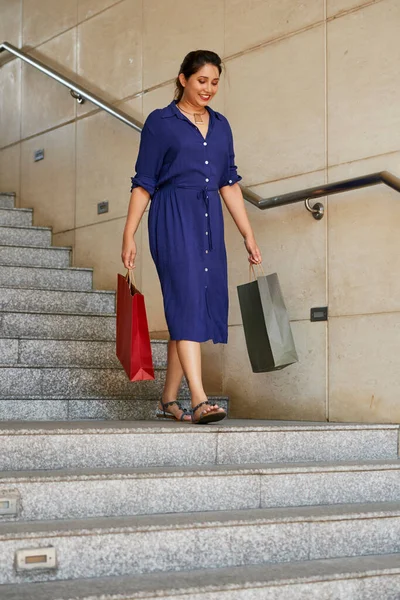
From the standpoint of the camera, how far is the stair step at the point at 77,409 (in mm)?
3941

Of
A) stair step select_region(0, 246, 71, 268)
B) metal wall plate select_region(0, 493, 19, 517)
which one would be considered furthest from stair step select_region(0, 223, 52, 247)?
metal wall plate select_region(0, 493, 19, 517)

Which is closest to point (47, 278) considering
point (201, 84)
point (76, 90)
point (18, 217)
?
point (18, 217)

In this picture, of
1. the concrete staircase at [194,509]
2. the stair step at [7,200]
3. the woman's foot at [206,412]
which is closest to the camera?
the concrete staircase at [194,509]

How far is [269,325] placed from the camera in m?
3.85

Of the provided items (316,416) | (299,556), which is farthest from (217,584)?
(316,416)

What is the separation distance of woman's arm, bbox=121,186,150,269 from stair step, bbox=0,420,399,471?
68 centimetres

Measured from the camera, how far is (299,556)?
292cm

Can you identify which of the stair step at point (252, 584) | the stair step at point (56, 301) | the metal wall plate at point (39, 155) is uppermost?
the metal wall plate at point (39, 155)

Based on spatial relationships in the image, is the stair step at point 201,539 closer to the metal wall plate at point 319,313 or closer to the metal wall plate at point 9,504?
the metal wall plate at point 9,504

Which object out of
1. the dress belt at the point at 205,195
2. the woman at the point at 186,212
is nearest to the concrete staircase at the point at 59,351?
the woman at the point at 186,212

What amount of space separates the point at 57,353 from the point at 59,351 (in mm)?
13

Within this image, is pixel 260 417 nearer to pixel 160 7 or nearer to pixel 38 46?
pixel 160 7

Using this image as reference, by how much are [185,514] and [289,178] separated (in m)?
2.07

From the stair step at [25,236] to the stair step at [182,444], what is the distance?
8.74 feet
